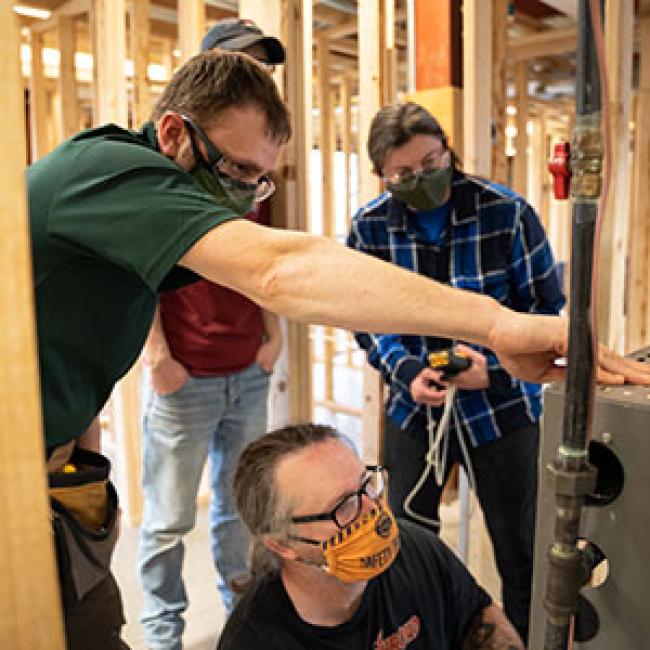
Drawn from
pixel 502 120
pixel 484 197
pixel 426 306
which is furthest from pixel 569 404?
pixel 502 120

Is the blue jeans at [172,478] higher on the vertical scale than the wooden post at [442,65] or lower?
lower

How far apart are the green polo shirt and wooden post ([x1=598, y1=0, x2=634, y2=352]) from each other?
1.43m

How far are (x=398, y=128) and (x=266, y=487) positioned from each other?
94cm

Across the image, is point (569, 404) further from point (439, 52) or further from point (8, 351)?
point (439, 52)

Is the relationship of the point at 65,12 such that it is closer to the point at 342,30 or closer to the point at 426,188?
the point at 342,30

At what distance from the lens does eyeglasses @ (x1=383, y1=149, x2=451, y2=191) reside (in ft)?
5.72

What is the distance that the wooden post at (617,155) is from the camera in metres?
2.04

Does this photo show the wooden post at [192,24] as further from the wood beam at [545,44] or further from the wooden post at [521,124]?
the wooden post at [521,124]

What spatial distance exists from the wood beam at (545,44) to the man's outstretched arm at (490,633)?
11.8ft

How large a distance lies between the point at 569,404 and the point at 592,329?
7 cm

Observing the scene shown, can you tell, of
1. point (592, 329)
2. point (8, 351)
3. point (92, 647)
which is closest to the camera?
point (8, 351)

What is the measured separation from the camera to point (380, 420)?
2482 mm

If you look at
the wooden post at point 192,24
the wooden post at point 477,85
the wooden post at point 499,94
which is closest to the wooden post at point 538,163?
the wooden post at point 499,94

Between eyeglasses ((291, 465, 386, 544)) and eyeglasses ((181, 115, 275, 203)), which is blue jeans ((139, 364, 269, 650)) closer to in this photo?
eyeglasses ((291, 465, 386, 544))
